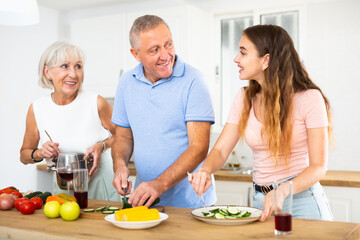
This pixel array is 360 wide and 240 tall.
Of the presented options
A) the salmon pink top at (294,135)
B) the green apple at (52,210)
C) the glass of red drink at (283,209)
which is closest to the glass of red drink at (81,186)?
the green apple at (52,210)

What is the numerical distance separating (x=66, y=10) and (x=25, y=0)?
309 cm

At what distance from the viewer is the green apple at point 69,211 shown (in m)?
1.74

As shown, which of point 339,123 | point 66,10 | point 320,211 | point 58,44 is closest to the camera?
point 320,211

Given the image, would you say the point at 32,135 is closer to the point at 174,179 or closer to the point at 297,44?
the point at 174,179

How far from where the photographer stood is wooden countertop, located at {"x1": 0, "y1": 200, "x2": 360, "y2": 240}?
148 cm

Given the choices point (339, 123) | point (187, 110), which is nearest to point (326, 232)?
point (187, 110)

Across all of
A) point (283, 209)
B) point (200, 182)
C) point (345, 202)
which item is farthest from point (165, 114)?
point (345, 202)

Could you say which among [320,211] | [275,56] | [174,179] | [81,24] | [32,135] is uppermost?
[81,24]

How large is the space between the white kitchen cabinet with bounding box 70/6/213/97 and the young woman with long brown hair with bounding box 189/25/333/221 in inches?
77.2

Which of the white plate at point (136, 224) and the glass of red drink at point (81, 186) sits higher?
the glass of red drink at point (81, 186)

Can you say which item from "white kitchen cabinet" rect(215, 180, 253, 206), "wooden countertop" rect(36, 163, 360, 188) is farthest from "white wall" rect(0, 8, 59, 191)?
"white kitchen cabinet" rect(215, 180, 253, 206)

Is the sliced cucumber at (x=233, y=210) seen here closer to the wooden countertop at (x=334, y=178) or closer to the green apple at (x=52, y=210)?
the green apple at (x=52, y=210)

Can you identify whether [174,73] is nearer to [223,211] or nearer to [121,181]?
[121,181]

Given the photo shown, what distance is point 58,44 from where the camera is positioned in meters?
2.45
